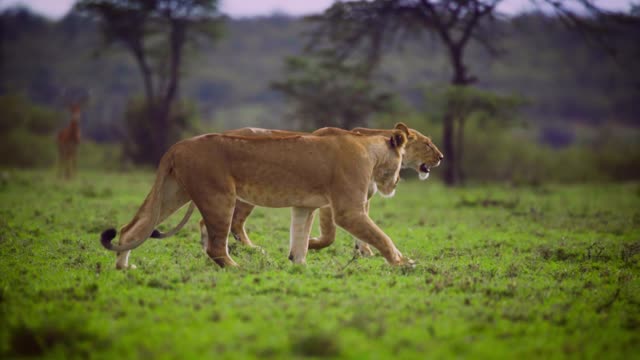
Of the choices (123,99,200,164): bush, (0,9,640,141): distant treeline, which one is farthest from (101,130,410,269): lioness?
(0,9,640,141): distant treeline

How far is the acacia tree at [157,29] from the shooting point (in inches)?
1351

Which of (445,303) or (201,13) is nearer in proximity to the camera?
(445,303)

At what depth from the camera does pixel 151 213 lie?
7.90 meters

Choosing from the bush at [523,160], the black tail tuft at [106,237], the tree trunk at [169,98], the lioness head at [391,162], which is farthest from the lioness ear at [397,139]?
the bush at [523,160]

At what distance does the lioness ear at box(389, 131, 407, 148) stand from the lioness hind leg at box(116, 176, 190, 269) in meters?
2.57

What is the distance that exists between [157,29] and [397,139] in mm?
29152

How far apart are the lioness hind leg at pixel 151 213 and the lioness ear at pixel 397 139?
257 centimetres

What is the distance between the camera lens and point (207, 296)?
259 inches

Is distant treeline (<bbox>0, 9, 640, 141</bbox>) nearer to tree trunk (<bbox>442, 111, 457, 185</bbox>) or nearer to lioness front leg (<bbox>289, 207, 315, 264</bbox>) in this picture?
tree trunk (<bbox>442, 111, 457, 185</bbox>)

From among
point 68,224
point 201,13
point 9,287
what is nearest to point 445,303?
point 9,287

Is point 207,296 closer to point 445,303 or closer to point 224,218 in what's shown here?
point 224,218

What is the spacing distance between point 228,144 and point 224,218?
84cm

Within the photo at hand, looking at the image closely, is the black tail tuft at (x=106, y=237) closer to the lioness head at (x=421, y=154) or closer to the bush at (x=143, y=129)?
the lioness head at (x=421, y=154)

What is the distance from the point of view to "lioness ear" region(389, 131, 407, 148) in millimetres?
8944
